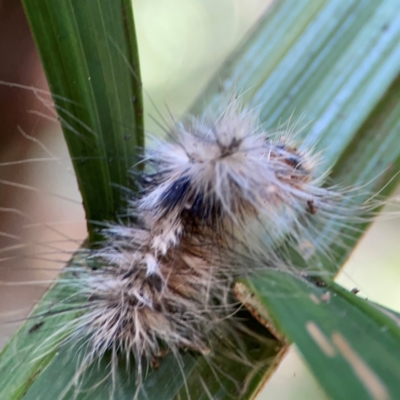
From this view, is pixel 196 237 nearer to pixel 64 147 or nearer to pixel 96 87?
pixel 96 87

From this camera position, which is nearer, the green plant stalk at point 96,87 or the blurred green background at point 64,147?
the green plant stalk at point 96,87

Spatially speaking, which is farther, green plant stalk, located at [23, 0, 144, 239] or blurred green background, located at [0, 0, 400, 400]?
blurred green background, located at [0, 0, 400, 400]

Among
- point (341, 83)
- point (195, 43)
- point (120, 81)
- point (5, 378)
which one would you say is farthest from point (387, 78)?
point (5, 378)

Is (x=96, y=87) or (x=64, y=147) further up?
(x=96, y=87)

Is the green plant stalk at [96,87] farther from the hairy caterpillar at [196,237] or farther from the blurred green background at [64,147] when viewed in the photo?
the blurred green background at [64,147]

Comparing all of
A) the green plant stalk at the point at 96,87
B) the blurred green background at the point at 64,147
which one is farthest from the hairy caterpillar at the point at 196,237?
the blurred green background at the point at 64,147

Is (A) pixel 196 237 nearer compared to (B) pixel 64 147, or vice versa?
(A) pixel 196 237

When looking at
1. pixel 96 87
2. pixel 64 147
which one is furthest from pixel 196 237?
pixel 64 147

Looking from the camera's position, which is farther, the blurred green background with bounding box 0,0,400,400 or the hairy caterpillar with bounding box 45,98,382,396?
the blurred green background with bounding box 0,0,400,400

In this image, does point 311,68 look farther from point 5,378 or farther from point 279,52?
point 5,378

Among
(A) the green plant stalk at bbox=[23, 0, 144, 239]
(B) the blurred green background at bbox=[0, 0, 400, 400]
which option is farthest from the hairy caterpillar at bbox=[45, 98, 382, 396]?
(B) the blurred green background at bbox=[0, 0, 400, 400]

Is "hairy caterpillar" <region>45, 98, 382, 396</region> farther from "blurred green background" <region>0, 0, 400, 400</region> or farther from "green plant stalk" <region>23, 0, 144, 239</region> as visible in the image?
"blurred green background" <region>0, 0, 400, 400</region>
